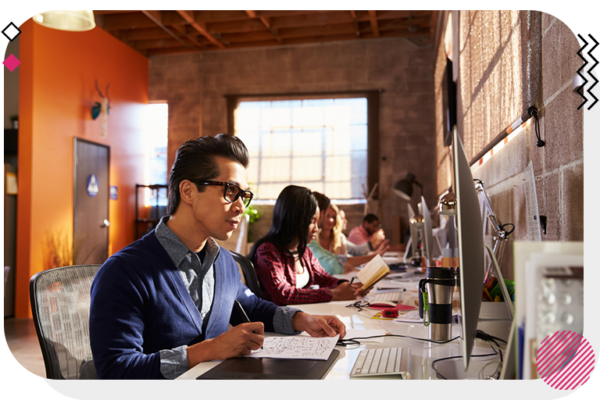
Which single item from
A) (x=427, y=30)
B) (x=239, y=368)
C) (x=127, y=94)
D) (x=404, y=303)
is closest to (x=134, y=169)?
(x=127, y=94)

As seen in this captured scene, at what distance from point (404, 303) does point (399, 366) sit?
3.19 ft

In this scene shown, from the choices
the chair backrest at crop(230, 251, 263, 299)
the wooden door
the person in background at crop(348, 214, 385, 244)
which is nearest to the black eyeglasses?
the chair backrest at crop(230, 251, 263, 299)

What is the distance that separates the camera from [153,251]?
1.22m

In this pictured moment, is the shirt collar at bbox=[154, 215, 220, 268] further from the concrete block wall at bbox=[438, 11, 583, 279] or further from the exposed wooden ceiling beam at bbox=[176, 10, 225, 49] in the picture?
the exposed wooden ceiling beam at bbox=[176, 10, 225, 49]

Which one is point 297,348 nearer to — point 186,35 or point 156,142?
point 186,35

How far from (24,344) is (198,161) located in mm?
3347

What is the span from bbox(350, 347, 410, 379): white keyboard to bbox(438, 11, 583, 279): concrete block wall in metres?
0.49

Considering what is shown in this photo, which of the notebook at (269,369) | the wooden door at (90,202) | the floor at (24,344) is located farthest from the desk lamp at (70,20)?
the notebook at (269,369)

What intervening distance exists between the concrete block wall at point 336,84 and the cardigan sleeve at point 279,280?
5.10 metres

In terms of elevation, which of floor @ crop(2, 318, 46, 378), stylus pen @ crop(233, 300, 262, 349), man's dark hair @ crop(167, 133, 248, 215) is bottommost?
floor @ crop(2, 318, 46, 378)

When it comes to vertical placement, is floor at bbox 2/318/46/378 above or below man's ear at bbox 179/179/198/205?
below

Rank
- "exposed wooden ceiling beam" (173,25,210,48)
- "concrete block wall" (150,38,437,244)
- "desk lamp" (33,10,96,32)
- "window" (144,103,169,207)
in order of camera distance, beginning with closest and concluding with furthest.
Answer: "desk lamp" (33,10,96,32) → "exposed wooden ceiling beam" (173,25,210,48) → "concrete block wall" (150,38,437,244) → "window" (144,103,169,207)

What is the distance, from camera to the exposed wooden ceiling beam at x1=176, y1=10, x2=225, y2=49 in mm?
6185

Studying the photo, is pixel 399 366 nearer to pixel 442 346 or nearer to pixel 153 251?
pixel 442 346
